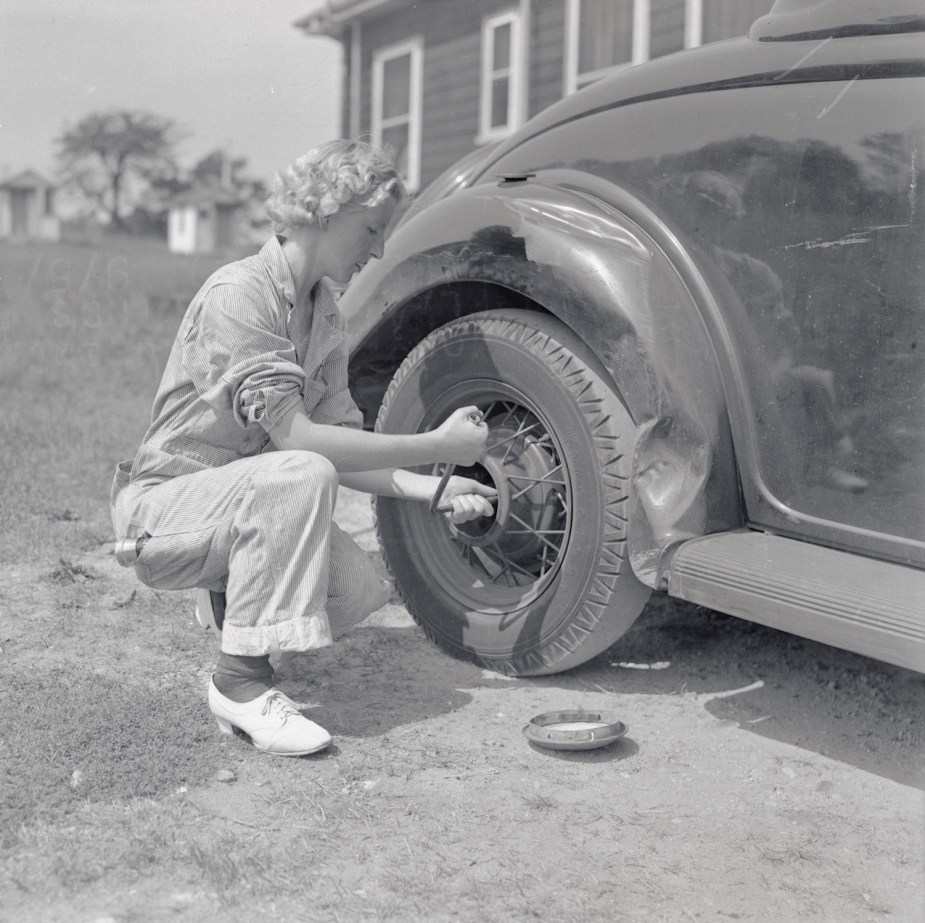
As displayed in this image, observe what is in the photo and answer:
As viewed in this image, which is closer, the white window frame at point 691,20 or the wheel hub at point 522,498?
the wheel hub at point 522,498

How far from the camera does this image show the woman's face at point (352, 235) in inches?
108

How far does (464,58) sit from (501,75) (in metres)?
0.91

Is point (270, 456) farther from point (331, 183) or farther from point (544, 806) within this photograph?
point (544, 806)

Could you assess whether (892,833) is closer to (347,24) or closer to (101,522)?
(101,522)

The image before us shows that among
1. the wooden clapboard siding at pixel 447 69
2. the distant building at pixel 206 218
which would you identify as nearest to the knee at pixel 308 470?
the wooden clapboard siding at pixel 447 69

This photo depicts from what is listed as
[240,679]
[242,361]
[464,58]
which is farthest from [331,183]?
[464,58]

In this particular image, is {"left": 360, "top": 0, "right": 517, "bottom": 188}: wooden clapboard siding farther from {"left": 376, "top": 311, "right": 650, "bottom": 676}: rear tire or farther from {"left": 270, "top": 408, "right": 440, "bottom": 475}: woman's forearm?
{"left": 270, "top": 408, "right": 440, "bottom": 475}: woman's forearm

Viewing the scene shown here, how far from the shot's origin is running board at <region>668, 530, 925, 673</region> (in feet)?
7.13

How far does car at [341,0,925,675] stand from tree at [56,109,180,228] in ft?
138

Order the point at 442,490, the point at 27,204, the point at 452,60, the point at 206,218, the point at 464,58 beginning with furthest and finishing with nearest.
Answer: the point at 206,218 < the point at 27,204 < the point at 452,60 < the point at 464,58 < the point at 442,490

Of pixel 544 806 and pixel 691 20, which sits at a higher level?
pixel 691 20

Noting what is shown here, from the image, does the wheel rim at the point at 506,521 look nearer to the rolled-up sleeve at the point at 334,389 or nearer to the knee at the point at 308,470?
the rolled-up sleeve at the point at 334,389

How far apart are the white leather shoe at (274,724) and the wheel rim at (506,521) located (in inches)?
28.3

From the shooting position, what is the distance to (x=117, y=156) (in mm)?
45719
